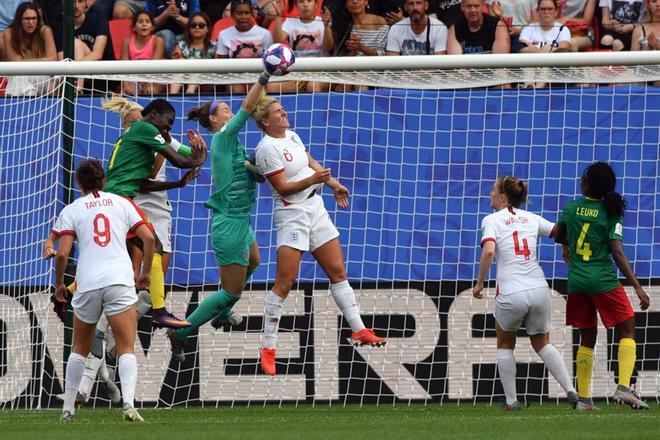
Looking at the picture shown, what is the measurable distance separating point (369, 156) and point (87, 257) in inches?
177

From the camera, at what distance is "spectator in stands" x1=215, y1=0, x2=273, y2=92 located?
590 inches

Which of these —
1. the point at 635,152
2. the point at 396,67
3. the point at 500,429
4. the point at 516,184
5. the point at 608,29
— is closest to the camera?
the point at 500,429

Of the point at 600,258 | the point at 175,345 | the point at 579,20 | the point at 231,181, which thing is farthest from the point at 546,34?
the point at 175,345

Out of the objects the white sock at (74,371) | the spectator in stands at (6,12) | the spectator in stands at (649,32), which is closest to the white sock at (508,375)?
the white sock at (74,371)

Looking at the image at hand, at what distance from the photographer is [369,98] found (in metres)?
13.8

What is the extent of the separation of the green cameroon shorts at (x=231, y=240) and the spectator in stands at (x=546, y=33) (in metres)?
4.42

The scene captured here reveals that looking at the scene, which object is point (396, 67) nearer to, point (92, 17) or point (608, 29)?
point (608, 29)

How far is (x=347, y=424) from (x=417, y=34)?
6.26 metres

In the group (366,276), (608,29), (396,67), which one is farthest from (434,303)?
(608,29)

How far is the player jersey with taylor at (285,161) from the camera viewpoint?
11711 millimetres

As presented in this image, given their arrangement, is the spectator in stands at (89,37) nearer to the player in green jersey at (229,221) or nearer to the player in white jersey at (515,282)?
the player in green jersey at (229,221)

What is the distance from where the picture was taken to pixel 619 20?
15156 millimetres

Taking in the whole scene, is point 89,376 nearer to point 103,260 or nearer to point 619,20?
point 103,260

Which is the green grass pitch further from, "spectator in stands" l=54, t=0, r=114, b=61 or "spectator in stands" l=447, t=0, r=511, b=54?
"spectator in stands" l=54, t=0, r=114, b=61
